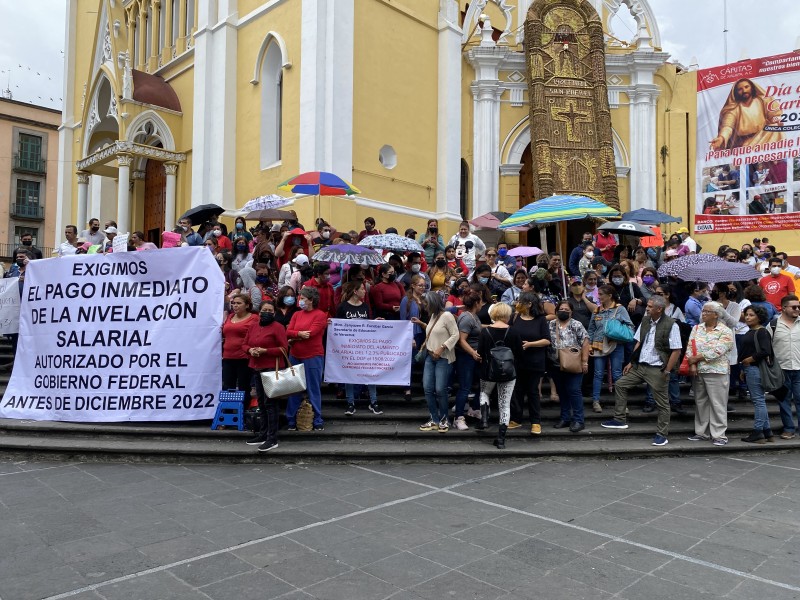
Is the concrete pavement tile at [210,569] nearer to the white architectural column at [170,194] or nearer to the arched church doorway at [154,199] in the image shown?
the white architectural column at [170,194]

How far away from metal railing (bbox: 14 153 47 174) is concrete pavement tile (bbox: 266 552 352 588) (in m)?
44.8

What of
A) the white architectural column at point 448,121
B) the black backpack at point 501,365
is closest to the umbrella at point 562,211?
the black backpack at point 501,365

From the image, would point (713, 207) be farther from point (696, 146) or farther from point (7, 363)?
point (7, 363)

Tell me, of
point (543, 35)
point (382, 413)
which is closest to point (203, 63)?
point (543, 35)

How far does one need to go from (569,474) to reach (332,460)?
8.90ft

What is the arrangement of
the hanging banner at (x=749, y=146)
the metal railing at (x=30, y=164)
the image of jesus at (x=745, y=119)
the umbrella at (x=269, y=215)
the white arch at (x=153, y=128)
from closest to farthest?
the umbrella at (x=269, y=215) → the hanging banner at (x=749, y=146) → the image of jesus at (x=745, y=119) → the white arch at (x=153, y=128) → the metal railing at (x=30, y=164)

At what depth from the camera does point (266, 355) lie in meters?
7.42

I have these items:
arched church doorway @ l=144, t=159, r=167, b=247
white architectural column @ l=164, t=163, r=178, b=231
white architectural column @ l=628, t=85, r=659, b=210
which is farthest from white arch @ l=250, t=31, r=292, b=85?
white architectural column @ l=628, t=85, r=659, b=210

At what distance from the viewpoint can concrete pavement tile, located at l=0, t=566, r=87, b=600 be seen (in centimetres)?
394

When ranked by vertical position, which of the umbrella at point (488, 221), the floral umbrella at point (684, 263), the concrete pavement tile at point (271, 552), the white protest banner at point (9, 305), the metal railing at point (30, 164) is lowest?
the concrete pavement tile at point (271, 552)

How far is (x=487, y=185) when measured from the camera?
19.7 m

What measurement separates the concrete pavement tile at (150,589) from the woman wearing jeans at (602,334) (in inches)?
247

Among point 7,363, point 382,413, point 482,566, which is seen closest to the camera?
point 482,566

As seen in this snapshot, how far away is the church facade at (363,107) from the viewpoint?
15977mm
